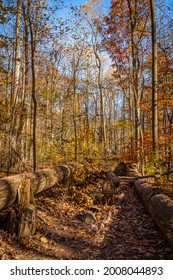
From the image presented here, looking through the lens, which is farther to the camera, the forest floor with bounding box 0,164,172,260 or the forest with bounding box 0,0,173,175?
the forest with bounding box 0,0,173,175

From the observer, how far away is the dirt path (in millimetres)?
4148

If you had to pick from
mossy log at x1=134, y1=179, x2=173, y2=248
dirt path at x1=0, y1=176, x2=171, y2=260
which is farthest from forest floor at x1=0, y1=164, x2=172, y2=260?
mossy log at x1=134, y1=179, x2=173, y2=248

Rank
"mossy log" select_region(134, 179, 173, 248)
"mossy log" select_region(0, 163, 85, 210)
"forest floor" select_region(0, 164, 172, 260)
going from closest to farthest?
"forest floor" select_region(0, 164, 172, 260), "mossy log" select_region(134, 179, 173, 248), "mossy log" select_region(0, 163, 85, 210)

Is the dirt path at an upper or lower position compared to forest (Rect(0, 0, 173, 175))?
lower

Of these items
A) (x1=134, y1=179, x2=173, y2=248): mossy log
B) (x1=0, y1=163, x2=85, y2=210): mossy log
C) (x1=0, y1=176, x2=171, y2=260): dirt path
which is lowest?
(x1=0, y1=176, x2=171, y2=260): dirt path

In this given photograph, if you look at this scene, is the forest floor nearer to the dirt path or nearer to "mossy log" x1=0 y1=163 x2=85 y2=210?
Result: the dirt path

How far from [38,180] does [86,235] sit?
7.55 ft

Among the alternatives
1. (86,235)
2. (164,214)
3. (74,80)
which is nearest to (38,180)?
(86,235)

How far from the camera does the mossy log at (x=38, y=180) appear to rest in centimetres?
474

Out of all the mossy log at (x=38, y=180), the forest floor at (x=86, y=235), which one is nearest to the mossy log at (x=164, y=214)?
the forest floor at (x=86, y=235)

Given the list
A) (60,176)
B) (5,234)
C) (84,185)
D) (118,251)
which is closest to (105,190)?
(84,185)

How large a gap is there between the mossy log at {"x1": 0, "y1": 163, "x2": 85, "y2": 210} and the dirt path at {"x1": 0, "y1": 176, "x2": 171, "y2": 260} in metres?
0.51

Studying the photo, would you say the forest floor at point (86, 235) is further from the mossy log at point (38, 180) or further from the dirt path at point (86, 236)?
the mossy log at point (38, 180)
